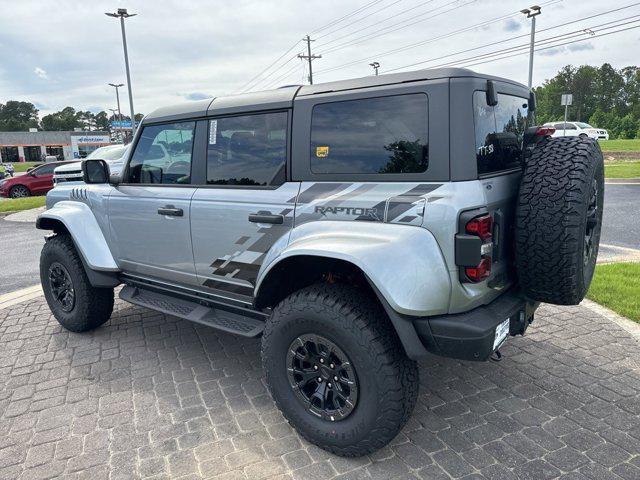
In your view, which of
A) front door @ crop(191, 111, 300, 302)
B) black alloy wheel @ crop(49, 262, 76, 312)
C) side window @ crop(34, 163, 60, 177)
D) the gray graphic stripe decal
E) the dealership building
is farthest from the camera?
the dealership building

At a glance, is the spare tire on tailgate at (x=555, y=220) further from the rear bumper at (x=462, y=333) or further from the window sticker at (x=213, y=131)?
the window sticker at (x=213, y=131)

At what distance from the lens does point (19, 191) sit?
18219 millimetres

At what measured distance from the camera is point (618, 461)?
2451 mm

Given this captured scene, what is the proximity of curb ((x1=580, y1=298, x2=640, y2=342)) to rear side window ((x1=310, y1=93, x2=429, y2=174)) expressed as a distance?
2859mm

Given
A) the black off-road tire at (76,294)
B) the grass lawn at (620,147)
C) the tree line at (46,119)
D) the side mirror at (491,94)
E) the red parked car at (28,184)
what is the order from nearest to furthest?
the side mirror at (491,94) → the black off-road tire at (76,294) → the red parked car at (28,184) → the grass lawn at (620,147) → the tree line at (46,119)

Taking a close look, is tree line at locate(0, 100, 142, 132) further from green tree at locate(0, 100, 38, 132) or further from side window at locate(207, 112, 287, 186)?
side window at locate(207, 112, 287, 186)

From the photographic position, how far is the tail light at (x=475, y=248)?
2201 millimetres

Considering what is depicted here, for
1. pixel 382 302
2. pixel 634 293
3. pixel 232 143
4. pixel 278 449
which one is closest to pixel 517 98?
→ pixel 382 302

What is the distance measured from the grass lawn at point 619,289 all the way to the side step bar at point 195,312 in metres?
3.47

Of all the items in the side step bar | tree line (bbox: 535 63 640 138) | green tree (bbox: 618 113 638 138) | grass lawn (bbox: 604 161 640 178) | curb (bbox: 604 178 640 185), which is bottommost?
curb (bbox: 604 178 640 185)

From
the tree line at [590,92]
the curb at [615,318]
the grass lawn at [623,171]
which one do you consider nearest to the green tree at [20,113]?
the tree line at [590,92]

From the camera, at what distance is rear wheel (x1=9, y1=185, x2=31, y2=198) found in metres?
18.1

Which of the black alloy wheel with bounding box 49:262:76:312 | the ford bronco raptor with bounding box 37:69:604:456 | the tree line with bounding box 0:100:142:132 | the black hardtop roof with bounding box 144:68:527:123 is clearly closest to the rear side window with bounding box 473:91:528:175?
the ford bronco raptor with bounding box 37:69:604:456

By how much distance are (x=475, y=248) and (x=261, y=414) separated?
174 cm
